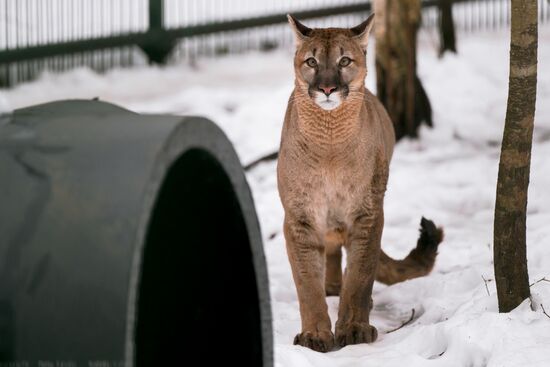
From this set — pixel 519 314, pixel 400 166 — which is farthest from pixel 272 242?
pixel 519 314

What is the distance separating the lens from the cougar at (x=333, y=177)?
559 centimetres

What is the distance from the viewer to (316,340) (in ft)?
17.5

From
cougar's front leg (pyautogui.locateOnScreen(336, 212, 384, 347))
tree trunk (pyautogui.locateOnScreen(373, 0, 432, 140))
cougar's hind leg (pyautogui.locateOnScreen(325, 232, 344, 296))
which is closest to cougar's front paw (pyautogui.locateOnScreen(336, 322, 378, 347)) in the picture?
cougar's front leg (pyautogui.locateOnScreen(336, 212, 384, 347))

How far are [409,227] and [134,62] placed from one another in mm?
5883

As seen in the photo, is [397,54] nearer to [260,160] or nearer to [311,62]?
[260,160]

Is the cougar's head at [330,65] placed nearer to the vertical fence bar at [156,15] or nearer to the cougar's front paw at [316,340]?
the cougar's front paw at [316,340]

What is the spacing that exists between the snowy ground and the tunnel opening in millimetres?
630

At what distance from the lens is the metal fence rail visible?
12.4 metres

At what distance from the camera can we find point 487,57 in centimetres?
1159

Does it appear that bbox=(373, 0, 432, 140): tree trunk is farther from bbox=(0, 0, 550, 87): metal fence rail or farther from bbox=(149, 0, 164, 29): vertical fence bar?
bbox=(149, 0, 164, 29): vertical fence bar

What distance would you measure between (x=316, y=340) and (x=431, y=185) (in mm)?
3463

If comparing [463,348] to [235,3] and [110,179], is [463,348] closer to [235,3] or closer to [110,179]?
[110,179]

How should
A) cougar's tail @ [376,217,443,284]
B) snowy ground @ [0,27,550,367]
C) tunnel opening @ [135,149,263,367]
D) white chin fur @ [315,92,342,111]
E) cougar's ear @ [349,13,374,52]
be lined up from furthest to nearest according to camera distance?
1. cougar's tail @ [376,217,443,284]
2. cougar's ear @ [349,13,374,52]
3. white chin fur @ [315,92,342,111]
4. snowy ground @ [0,27,550,367]
5. tunnel opening @ [135,149,263,367]

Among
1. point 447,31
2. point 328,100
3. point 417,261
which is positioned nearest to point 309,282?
point 328,100
